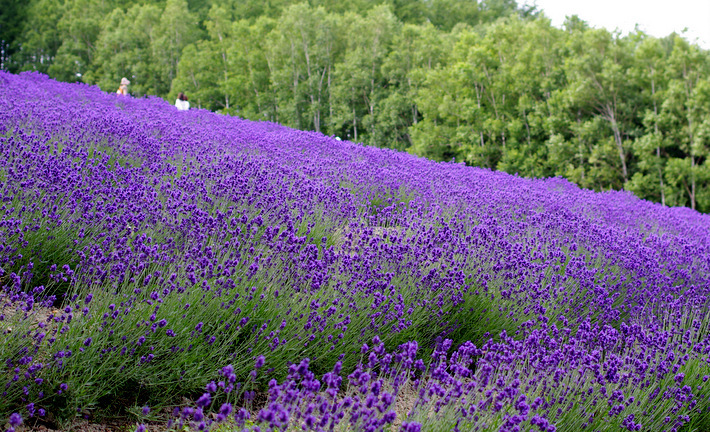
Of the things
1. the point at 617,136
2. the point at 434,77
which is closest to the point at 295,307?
the point at 617,136

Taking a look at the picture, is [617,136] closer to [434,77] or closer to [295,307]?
[434,77]

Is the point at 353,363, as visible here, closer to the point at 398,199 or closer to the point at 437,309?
the point at 437,309

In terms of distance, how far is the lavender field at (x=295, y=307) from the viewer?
6.71ft

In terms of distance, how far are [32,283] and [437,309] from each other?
230cm

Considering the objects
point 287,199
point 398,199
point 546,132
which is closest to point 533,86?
point 546,132

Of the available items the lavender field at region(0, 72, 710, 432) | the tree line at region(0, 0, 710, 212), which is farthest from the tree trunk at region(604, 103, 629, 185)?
the lavender field at region(0, 72, 710, 432)

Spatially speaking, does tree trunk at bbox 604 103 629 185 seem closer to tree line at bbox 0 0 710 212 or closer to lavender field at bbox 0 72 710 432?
tree line at bbox 0 0 710 212

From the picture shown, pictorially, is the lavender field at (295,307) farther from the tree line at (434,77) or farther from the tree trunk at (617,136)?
the tree trunk at (617,136)

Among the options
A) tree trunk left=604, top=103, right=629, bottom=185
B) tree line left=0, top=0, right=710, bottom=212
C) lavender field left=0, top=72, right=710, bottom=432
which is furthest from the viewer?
tree trunk left=604, top=103, right=629, bottom=185

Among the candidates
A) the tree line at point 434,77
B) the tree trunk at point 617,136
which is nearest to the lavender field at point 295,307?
the tree line at point 434,77

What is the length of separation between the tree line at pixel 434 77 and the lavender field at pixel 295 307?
1184 cm

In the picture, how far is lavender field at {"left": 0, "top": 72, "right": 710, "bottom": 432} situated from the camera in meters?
2.04

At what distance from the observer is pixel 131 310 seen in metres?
2.26

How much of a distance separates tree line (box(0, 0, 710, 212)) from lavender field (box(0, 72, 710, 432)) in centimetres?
1184
